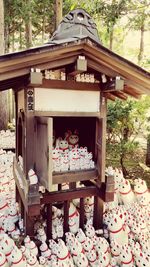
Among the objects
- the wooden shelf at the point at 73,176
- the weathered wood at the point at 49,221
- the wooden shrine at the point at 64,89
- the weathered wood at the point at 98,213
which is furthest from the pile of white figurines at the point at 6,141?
the wooden shelf at the point at 73,176

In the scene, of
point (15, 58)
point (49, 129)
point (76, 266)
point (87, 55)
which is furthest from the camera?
point (76, 266)

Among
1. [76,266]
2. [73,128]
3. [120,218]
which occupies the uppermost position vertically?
[73,128]

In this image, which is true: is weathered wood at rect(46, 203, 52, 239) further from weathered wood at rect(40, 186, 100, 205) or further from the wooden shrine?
weathered wood at rect(40, 186, 100, 205)

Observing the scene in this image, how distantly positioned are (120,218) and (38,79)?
8.54ft

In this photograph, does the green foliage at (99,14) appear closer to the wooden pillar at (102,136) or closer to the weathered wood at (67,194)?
the wooden pillar at (102,136)

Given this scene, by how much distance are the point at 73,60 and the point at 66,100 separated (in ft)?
1.93

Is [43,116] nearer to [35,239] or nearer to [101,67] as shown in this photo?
[101,67]

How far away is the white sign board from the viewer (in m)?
3.59

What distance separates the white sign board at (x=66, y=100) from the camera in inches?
141

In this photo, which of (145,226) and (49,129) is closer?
(49,129)

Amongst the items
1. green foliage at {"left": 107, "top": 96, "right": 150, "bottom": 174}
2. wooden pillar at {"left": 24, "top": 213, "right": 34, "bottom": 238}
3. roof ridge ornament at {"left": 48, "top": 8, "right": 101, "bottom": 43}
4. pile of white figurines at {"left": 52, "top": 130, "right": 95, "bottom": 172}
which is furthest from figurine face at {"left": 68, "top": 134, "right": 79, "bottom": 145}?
green foliage at {"left": 107, "top": 96, "right": 150, "bottom": 174}

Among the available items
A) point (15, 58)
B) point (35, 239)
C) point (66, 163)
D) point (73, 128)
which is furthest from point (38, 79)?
point (35, 239)

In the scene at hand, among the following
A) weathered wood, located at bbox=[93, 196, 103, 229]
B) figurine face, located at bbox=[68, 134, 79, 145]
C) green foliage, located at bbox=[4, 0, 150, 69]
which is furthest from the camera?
green foliage, located at bbox=[4, 0, 150, 69]

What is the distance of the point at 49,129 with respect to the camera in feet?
10.5
